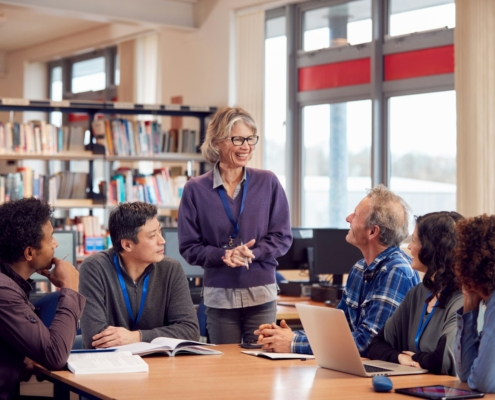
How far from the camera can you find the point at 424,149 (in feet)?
24.0

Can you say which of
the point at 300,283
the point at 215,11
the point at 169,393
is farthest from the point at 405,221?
the point at 215,11

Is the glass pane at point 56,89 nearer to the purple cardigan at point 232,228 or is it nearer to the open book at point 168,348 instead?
the purple cardigan at point 232,228

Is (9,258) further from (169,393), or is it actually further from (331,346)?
(331,346)

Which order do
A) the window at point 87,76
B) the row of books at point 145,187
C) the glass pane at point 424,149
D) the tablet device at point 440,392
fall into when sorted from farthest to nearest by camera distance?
the window at point 87,76 < the row of books at point 145,187 < the glass pane at point 424,149 < the tablet device at point 440,392

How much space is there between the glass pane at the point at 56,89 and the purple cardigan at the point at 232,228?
9.77m

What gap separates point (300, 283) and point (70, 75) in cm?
824

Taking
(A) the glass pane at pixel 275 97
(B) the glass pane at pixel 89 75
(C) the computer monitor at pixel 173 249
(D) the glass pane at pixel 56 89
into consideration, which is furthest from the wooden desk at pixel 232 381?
(D) the glass pane at pixel 56 89

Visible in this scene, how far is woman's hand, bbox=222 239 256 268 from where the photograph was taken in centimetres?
341

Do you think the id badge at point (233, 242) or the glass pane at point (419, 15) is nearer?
the id badge at point (233, 242)

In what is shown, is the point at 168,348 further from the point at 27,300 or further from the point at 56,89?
the point at 56,89

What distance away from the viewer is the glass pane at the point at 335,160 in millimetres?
7887

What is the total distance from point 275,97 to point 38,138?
261 cm

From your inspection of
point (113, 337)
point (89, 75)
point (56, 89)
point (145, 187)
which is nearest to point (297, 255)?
point (145, 187)

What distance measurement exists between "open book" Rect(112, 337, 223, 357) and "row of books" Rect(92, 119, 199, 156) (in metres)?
5.11
